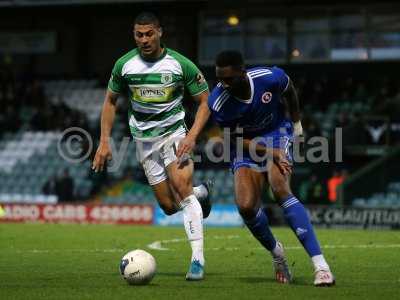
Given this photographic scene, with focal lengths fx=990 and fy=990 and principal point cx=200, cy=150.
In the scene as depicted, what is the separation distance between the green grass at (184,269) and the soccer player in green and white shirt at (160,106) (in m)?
0.85

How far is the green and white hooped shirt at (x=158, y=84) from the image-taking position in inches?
386

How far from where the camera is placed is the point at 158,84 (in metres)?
9.82

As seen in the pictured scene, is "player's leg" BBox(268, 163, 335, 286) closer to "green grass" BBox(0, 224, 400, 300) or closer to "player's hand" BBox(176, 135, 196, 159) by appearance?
"green grass" BBox(0, 224, 400, 300)

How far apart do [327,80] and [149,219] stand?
27.0 ft

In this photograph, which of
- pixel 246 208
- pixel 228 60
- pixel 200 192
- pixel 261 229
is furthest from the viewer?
pixel 200 192

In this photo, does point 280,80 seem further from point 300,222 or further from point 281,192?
point 300,222

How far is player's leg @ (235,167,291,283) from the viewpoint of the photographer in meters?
8.87

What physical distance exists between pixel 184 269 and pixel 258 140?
6.67 ft

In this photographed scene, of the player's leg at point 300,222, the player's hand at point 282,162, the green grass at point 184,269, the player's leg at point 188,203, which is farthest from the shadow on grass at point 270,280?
the player's hand at point 282,162

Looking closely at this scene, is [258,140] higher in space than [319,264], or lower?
higher

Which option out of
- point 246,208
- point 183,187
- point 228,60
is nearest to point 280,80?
point 228,60

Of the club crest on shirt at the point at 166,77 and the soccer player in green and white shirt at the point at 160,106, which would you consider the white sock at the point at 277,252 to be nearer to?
the soccer player in green and white shirt at the point at 160,106

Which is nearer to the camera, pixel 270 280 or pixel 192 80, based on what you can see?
pixel 270 280

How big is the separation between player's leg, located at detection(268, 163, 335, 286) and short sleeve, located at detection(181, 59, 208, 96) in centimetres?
135
